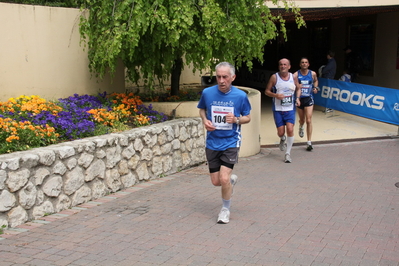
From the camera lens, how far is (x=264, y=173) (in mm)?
8070

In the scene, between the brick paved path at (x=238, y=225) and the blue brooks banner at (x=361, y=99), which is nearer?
the brick paved path at (x=238, y=225)

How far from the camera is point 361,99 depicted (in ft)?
41.2

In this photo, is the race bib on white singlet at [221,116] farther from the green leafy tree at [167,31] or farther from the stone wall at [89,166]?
the green leafy tree at [167,31]

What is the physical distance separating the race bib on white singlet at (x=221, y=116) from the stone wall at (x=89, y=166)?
1701 mm

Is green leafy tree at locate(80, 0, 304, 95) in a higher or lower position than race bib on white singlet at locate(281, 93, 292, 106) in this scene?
higher

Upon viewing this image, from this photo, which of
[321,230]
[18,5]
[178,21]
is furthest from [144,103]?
[321,230]

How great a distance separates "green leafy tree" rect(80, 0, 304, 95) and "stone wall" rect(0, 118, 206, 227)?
1.19 m

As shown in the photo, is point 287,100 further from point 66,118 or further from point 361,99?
point 361,99

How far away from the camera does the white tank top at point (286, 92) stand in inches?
348

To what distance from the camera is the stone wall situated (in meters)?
5.34

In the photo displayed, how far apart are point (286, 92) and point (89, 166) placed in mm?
4026

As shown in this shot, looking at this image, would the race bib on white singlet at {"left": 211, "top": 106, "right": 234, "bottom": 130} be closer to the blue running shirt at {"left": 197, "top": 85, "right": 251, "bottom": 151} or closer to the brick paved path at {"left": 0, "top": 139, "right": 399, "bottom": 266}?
the blue running shirt at {"left": 197, "top": 85, "right": 251, "bottom": 151}

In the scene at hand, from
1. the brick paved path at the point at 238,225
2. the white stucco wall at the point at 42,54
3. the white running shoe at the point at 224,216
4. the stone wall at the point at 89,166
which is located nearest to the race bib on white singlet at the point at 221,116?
the white running shoe at the point at 224,216

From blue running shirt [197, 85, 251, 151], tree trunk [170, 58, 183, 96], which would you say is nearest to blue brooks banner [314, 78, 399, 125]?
tree trunk [170, 58, 183, 96]
